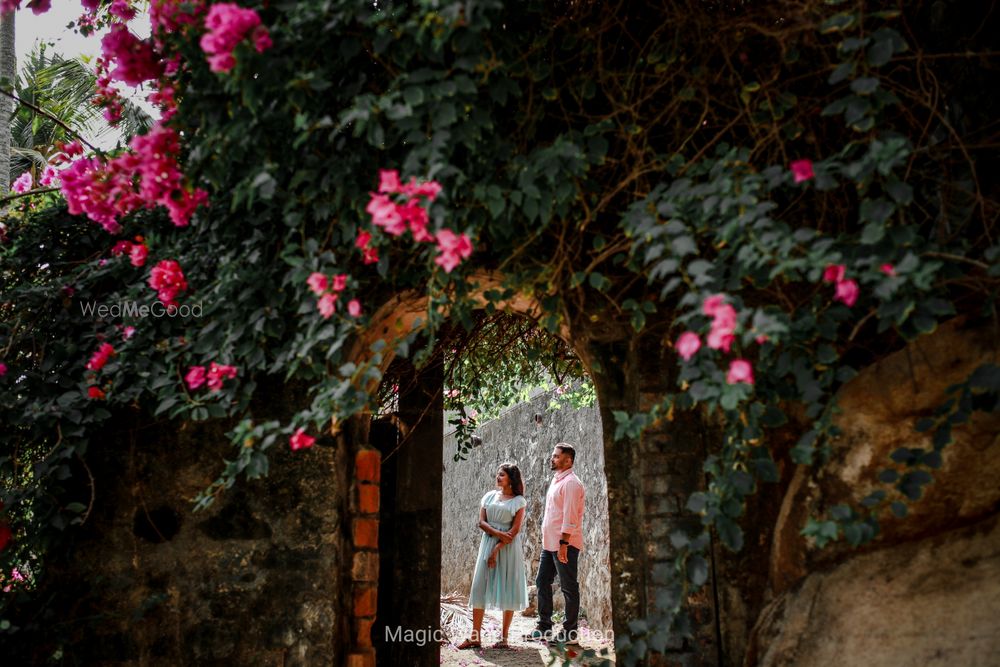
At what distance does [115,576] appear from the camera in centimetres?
318

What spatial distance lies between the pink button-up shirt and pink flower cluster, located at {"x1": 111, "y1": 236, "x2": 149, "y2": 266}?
370 cm

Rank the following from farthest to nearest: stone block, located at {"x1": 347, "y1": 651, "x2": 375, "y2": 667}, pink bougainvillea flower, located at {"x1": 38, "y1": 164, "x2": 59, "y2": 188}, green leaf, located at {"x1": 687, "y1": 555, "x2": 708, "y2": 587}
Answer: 1. pink bougainvillea flower, located at {"x1": 38, "y1": 164, "x2": 59, "y2": 188}
2. stone block, located at {"x1": 347, "y1": 651, "x2": 375, "y2": 667}
3. green leaf, located at {"x1": 687, "y1": 555, "x2": 708, "y2": 587}

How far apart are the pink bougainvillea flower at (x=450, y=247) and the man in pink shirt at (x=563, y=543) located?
409 centimetres

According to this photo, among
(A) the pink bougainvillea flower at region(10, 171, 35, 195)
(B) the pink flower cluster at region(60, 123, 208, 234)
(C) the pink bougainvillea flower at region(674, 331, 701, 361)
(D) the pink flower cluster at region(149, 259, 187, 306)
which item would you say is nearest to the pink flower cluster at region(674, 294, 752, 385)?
(C) the pink bougainvillea flower at region(674, 331, 701, 361)

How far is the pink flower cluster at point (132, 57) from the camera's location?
2637 millimetres

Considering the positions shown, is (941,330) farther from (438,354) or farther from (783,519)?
(438,354)

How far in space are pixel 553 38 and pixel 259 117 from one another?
3.78ft

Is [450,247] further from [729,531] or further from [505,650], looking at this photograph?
[505,650]

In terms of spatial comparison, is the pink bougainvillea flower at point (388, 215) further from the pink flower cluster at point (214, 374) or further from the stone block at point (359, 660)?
the stone block at point (359, 660)

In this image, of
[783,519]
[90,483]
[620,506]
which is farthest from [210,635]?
[783,519]

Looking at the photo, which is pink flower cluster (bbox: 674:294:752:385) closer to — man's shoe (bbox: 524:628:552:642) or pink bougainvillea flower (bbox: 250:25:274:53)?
pink bougainvillea flower (bbox: 250:25:274:53)

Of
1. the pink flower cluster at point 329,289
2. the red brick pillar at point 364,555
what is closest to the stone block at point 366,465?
the red brick pillar at point 364,555

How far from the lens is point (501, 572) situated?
6.20 metres

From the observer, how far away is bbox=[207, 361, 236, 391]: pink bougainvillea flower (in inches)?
109
